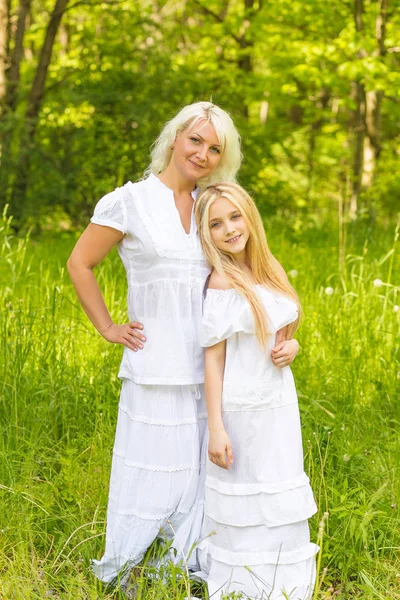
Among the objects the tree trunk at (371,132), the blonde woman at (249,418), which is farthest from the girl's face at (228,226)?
the tree trunk at (371,132)

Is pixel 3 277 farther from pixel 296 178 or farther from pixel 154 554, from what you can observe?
pixel 296 178

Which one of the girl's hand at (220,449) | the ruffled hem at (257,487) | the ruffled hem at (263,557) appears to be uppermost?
the girl's hand at (220,449)

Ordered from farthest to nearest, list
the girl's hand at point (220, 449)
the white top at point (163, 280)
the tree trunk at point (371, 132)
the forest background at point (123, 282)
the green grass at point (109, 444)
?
the tree trunk at point (371, 132), the forest background at point (123, 282), the green grass at point (109, 444), the white top at point (163, 280), the girl's hand at point (220, 449)

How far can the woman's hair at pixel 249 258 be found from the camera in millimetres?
2457

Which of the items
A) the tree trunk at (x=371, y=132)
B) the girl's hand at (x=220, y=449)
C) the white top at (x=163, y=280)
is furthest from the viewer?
the tree trunk at (x=371, y=132)

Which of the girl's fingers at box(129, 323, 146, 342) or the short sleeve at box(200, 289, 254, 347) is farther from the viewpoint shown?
the girl's fingers at box(129, 323, 146, 342)

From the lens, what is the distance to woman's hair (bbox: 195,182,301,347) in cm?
246

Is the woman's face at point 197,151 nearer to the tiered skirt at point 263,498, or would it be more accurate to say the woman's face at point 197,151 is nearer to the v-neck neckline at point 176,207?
the v-neck neckline at point 176,207

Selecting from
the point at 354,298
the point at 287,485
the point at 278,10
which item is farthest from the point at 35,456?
the point at 278,10

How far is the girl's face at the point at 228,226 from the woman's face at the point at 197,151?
0.16 meters

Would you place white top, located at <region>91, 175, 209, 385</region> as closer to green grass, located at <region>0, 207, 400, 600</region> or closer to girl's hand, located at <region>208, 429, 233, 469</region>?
girl's hand, located at <region>208, 429, 233, 469</region>

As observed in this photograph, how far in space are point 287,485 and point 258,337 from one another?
495 millimetres

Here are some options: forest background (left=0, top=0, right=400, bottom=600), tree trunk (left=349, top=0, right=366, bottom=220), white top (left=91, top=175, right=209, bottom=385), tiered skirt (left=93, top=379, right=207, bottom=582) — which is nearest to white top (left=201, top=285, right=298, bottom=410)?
white top (left=91, top=175, right=209, bottom=385)

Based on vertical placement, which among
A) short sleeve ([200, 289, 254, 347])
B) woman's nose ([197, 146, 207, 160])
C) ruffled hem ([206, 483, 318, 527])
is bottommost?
ruffled hem ([206, 483, 318, 527])
